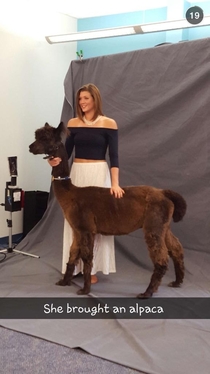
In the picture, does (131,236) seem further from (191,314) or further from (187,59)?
(187,59)

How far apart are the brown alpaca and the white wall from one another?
1.54 metres

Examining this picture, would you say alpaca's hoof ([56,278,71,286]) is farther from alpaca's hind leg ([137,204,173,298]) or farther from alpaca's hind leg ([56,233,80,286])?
alpaca's hind leg ([137,204,173,298])

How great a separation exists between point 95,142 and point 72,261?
0.88 meters

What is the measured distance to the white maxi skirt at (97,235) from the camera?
2.87m

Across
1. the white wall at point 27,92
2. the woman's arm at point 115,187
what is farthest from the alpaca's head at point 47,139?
the white wall at point 27,92

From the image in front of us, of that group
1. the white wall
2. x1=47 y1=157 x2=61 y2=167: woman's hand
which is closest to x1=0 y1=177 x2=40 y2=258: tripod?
the white wall

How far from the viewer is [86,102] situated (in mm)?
2758

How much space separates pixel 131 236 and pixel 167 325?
1381mm

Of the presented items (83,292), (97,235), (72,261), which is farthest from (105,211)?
(83,292)

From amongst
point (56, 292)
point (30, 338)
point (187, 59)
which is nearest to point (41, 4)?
point (187, 59)

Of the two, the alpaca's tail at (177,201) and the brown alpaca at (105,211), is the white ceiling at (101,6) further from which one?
the alpaca's tail at (177,201)

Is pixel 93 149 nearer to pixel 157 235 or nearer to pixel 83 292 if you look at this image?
pixel 157 235

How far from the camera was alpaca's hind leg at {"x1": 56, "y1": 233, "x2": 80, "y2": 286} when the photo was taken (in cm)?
276
